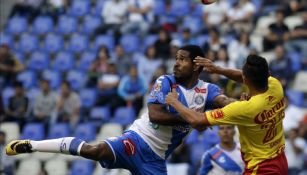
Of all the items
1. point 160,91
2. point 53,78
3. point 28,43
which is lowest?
point 53,78

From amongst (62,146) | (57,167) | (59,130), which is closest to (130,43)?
(59,130)

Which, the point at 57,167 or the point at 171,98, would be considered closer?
the point at 171,98

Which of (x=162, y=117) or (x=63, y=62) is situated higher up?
(x=162, y=117)

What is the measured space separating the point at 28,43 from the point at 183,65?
1324 cm

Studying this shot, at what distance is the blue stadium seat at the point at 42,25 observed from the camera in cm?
2288

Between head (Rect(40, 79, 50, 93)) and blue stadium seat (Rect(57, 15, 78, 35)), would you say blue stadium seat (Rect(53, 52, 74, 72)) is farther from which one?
head (Rect(40, 79, 50, 93))

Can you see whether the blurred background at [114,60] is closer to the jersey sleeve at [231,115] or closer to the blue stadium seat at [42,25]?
the blue stadium seat at [42,25]

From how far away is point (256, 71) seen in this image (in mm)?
8727

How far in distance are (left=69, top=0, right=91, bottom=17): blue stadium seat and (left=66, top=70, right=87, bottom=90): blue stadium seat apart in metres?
3.15

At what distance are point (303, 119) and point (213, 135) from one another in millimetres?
1906

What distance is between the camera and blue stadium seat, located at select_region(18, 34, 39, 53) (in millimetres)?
22250

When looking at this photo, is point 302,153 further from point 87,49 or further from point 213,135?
point 87,49

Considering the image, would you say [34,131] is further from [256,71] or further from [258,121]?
[256,71]

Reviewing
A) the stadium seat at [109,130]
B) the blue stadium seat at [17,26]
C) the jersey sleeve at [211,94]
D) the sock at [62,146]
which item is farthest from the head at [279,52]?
the sock at [62,146]
